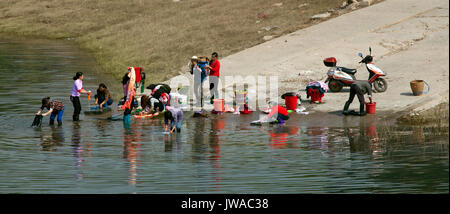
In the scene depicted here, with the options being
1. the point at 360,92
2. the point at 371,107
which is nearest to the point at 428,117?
the point at 371,107

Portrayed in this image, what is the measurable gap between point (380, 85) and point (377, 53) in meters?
6.48

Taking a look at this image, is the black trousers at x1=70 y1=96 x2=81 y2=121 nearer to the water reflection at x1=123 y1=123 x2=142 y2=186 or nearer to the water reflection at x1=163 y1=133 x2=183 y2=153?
the water reflection at x1=123 y1=123 x2=142 y2=186

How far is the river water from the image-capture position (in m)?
15.9

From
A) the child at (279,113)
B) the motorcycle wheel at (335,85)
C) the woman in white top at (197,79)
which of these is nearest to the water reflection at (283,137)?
the child at (279,113)

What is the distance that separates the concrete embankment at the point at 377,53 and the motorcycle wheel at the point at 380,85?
325 mm

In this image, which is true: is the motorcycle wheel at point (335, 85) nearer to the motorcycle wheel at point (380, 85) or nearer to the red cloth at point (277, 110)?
the motorcycle wheel at point (380, 85)

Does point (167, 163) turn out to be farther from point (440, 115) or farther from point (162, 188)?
point (440, 115)

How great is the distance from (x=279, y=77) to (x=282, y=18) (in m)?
12.9

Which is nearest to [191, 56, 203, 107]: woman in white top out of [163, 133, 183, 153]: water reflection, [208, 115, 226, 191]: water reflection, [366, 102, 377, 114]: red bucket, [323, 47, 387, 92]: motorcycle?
[208, 115, 226, 191]: water reflection

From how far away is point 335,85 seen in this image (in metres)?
28.0

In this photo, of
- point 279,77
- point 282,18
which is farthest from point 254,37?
point 279,77

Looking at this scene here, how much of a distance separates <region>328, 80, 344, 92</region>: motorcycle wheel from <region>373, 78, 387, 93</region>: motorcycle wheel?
1.21 metres

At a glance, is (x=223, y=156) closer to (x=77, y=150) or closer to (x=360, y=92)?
(x=77, y=150)

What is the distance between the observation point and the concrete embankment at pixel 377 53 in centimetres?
2697
